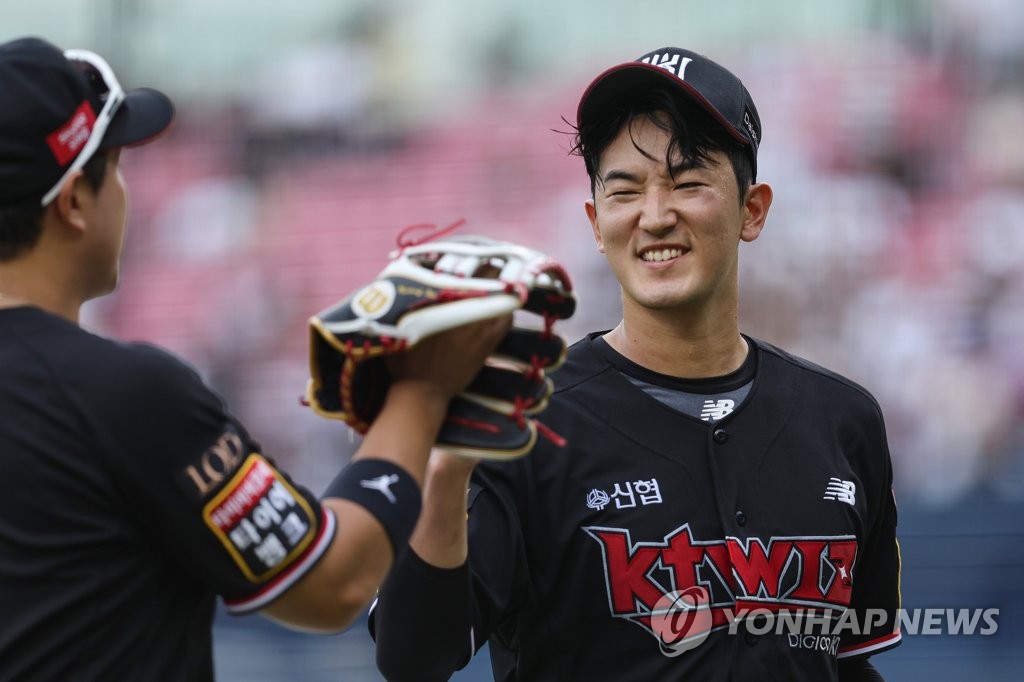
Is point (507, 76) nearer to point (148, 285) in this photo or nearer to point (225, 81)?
point (225, 81)

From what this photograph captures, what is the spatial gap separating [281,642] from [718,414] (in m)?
3.79

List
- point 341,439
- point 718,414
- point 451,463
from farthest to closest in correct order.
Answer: point 341,439
point 718,414
point 451,463

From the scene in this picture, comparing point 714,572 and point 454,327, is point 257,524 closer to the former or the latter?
point 454,327

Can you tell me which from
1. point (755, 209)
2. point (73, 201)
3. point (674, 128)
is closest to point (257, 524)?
point (73, 201)

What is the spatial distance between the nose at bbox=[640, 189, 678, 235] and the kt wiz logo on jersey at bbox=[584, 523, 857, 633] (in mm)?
545

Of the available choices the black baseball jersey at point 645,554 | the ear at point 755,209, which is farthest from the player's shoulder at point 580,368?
the ear at point 755,209

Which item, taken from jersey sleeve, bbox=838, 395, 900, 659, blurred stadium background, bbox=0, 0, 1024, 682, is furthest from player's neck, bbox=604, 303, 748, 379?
blurred stadium background, bbox=0, 0, 1024, 682

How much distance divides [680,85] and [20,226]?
1.24m

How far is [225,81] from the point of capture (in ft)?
22.8

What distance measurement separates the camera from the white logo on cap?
7.93ft

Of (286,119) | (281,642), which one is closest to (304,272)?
(286,119)

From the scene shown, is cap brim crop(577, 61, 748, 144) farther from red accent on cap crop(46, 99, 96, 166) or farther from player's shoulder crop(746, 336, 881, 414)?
red accent on cap crop(46, 99, 96, 166)

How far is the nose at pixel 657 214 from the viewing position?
7.82 feet

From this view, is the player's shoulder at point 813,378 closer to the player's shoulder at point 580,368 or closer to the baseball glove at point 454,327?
the player's shoulder at point 580,368
